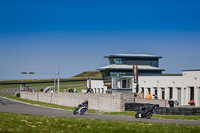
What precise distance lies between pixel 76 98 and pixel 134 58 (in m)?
45.8

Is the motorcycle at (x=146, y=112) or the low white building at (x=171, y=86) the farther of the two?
the low white building at (x=171, y=86)

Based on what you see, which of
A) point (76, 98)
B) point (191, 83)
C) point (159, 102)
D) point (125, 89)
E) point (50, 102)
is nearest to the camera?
point (159, 102)

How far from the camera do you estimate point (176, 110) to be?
3200 centimetres

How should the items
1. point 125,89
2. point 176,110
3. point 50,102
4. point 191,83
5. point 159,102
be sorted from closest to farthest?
point 176,110 → point 159,102 → point 191,83 → point 50,102 → point 125,89

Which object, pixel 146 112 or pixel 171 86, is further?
pixel 171 86

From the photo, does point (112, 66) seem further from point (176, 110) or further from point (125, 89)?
point (176, 110)

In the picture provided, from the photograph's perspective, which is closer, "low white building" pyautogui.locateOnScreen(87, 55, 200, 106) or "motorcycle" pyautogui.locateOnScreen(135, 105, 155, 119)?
"motorcycle" pyautogui.locateOnScreen(135, 105, 155, 119)

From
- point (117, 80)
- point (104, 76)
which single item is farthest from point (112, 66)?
point (117, 80)

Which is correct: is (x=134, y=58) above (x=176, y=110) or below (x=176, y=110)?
above

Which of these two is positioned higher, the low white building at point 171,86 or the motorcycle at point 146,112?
the low white building at point 171,86

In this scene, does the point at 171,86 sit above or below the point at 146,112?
above

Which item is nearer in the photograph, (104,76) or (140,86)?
(140,86)

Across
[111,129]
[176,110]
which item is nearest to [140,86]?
[176,110]

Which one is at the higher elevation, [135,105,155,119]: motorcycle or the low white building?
the low white building
